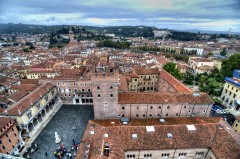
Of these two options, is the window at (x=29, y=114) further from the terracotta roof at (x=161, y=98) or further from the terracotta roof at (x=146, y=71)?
the terracotta roof at (x=146, y=71)

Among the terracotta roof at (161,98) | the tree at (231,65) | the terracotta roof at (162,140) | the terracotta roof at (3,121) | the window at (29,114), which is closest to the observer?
the terracotta roof at (162,140)

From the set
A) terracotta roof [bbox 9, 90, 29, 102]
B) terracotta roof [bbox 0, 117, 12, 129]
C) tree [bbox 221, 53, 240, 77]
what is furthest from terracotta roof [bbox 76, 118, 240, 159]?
tree [bbox 221, 53, 240, 77]

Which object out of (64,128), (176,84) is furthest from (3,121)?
(176,84)

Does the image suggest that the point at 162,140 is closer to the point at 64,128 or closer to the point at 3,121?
the point at 64,128

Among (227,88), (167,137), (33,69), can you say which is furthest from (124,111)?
(33,69)

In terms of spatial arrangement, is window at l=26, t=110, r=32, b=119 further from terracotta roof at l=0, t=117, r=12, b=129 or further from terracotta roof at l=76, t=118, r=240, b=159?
terracotta roof at l=76, t=118, r=240, b=159

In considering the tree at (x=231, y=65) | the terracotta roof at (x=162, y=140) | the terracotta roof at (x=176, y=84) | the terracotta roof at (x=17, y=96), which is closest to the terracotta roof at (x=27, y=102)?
the terracotta roof at (x=17, y=96)
